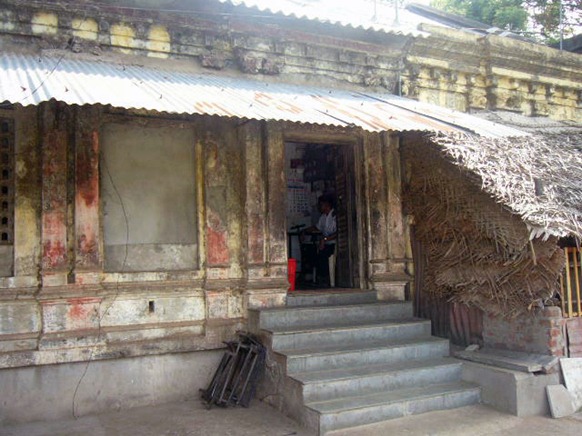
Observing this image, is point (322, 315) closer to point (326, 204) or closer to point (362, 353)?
point (362, 353)

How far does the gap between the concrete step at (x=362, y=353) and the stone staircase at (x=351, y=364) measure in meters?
0.01

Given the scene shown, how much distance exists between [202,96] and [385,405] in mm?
3588

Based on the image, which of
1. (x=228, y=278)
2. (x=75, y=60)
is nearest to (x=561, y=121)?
(x=228, y=278)

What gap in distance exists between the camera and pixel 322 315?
664 centimetres

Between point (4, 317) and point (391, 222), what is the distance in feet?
16.2

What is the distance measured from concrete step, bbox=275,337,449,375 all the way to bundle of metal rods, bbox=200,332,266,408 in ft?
1.06

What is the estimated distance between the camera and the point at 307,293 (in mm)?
7148

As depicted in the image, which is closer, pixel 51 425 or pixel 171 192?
pixel 51 425

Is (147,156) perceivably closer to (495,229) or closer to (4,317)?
(4,317)

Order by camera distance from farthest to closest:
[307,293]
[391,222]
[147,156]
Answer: [391,222] < [307,293] < [147,156]

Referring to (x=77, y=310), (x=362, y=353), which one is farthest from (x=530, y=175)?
(x=77, y=310)

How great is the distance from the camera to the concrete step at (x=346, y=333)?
606 centimetres

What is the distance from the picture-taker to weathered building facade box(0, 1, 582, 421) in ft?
18.5

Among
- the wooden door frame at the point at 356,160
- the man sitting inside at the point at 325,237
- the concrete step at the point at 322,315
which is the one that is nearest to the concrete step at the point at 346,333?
the concrete step at the point at 322,315
